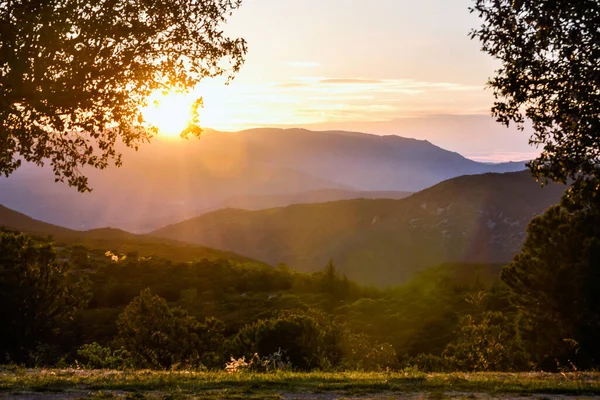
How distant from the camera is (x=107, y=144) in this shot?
1627 centimetres

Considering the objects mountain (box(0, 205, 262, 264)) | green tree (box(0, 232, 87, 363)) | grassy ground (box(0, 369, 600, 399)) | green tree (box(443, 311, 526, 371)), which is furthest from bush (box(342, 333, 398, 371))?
mountain (box(0, 205, 262, 264))

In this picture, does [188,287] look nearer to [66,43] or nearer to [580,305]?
[580,305]

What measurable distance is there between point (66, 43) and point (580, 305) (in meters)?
31.0

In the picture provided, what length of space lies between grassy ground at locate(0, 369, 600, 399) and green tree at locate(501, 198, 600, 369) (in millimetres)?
19115

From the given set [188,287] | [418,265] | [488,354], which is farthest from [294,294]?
[418,265]

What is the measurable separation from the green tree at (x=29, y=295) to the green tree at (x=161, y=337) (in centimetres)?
460

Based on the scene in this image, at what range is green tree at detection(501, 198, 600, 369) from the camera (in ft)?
111

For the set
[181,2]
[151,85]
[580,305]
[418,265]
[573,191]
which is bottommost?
[418,265]

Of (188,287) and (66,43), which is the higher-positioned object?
(66,43)

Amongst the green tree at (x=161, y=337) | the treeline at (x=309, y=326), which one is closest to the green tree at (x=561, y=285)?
the treeline at (x=309, y=326)

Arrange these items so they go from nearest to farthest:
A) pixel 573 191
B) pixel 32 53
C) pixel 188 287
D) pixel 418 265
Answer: pixel 32 53 < pixel 573 191 < pixel 188 287 < pixel 418 265

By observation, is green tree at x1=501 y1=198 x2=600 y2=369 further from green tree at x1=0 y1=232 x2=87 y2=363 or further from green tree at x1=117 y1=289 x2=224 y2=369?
green tree at x1=0 y1=232 x2=87 y2=363

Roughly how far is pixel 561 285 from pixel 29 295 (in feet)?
101

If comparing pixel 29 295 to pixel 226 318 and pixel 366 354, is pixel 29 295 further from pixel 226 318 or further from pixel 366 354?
pixel 226 318
